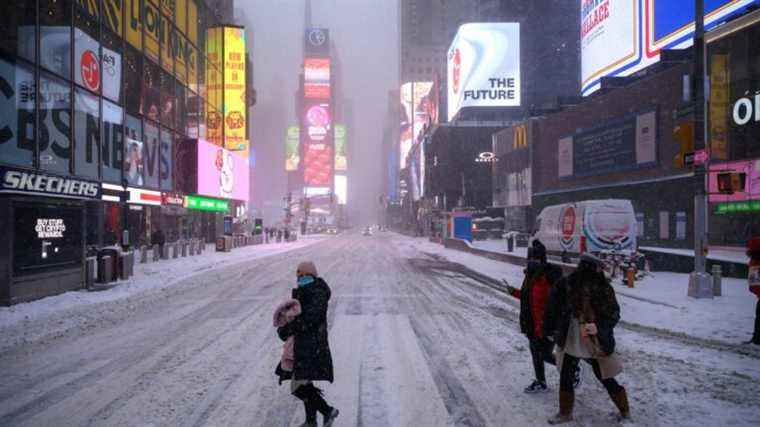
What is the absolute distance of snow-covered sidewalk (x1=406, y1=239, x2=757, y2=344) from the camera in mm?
9125

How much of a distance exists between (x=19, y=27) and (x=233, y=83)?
108ft

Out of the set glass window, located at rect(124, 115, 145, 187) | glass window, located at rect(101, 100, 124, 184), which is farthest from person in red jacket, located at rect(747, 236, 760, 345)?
glass window, located at rect(124, 115, 145, 187)

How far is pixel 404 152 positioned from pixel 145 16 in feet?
464

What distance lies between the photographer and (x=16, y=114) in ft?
58.2

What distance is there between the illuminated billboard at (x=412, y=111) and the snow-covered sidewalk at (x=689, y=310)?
140m

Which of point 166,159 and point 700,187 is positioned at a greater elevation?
point 166,159

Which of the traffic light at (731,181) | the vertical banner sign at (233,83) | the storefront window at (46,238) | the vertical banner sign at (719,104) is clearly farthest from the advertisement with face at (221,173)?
the traffic light at (731,181)

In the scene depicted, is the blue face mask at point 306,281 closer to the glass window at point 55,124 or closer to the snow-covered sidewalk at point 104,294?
the snow-covered sidewalk at point 104,294

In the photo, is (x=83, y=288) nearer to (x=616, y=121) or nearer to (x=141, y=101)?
(x=141, y=101)

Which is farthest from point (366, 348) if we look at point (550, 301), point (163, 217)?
point (163, 217)

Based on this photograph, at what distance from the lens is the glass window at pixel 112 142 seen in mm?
28078

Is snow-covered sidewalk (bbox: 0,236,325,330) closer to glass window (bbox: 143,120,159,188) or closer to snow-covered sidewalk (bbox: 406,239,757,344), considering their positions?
snow-covered sidewalk (bbox: 406,239,757,344)

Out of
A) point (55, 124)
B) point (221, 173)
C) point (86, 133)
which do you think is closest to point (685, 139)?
point (55, 124)

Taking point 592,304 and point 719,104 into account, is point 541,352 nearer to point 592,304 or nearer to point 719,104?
point 592,304
